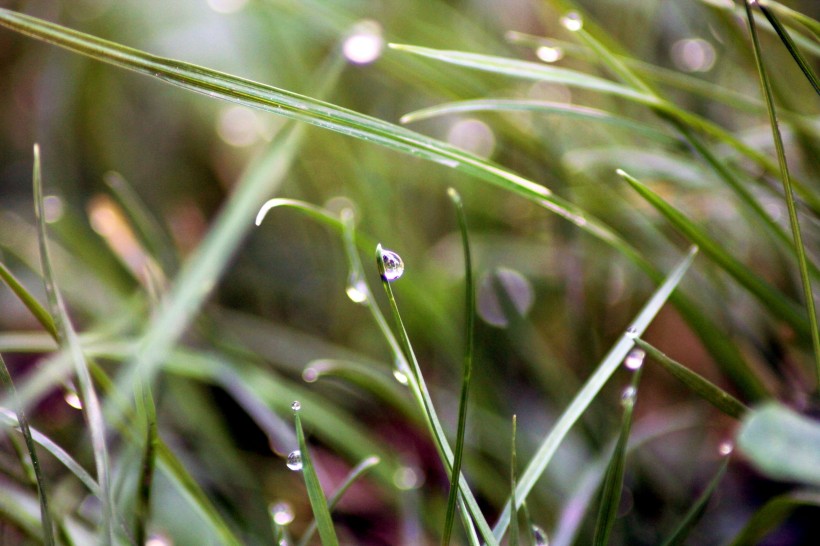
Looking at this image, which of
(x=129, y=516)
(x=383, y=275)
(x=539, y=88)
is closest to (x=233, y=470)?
(x=129, y=516)

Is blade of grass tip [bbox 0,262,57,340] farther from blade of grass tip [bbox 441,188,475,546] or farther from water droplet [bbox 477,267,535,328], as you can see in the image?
water droplet [bbox 477,267,535,328]

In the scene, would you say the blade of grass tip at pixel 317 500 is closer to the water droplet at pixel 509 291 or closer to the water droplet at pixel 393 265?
the water droplet at pixel 393 265

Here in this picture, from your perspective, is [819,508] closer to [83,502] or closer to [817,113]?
[817,113]

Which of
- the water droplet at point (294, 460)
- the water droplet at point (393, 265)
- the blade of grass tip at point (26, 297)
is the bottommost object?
the water droplet at point (294, 460)

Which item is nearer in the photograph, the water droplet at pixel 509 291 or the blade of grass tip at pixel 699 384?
the blade of grass tip at pixel 699 384

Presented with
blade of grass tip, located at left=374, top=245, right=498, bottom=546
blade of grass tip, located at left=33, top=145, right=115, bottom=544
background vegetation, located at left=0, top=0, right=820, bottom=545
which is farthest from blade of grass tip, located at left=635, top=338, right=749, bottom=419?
blade of grass tip, located at left=33, top=145, right=115, bottom=544

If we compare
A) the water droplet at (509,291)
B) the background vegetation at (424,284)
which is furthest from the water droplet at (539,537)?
the water droplet at (509,291)

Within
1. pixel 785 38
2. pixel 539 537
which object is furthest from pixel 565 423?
pixel 785 38
